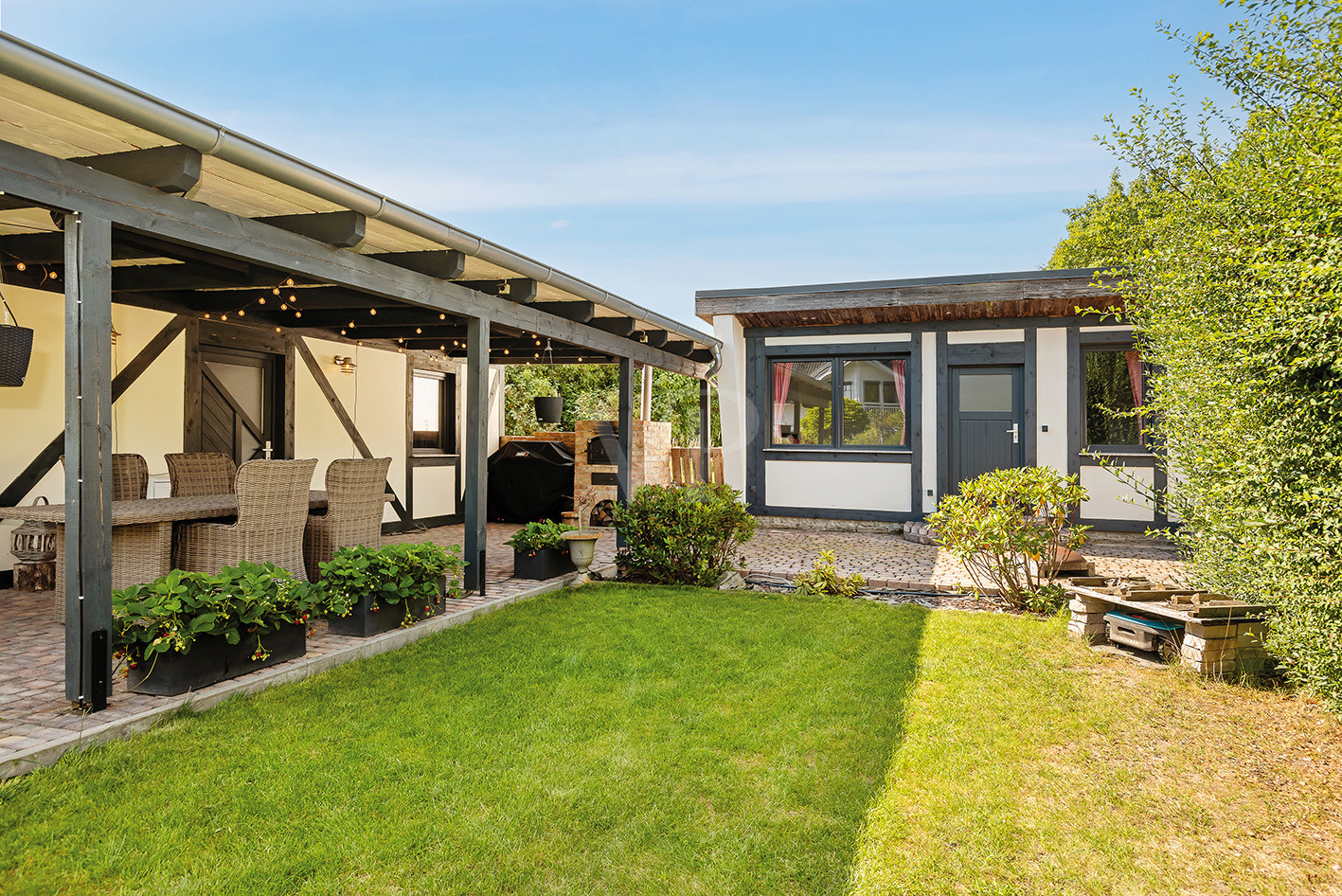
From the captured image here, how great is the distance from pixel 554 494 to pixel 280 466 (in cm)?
618

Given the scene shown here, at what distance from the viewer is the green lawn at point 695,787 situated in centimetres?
215

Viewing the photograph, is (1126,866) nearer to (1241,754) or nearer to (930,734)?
(930,734)

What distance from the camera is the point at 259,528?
436 cm

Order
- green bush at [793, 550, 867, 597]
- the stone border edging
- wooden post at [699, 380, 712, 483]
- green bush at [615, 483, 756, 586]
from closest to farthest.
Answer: the stone border edging, green bush at [793, 550, 867, 597], green bush at [615, 483, 756, 586], wooden post at [699, 380, 712, 483]

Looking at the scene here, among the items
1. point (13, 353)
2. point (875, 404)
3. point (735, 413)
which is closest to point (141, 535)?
point (13, 353)

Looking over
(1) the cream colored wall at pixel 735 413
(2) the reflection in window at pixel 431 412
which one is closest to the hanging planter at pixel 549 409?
(2) the reflection in window at pixel 431 412

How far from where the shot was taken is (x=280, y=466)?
4375mm

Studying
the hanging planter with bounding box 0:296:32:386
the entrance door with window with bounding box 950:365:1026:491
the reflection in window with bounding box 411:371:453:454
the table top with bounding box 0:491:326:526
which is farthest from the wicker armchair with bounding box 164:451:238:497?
the entrance door with window with bounding box 950:365:1026:491

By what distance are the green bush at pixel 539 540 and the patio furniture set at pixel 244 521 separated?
4.18ft

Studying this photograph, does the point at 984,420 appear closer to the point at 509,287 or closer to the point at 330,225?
the point at 509,287

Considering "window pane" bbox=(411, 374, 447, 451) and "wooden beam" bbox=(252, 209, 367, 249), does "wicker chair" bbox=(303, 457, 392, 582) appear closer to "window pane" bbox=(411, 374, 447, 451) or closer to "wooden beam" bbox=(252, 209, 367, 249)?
"wooden beam" bbox=(252, 209, 367, 249)

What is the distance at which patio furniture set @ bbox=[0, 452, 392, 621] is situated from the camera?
13.9 feet

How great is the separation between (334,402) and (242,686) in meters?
5.64

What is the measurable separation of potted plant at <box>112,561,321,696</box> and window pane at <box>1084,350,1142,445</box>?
29.3 ft
